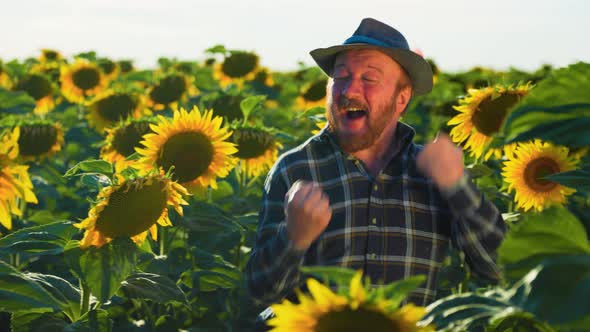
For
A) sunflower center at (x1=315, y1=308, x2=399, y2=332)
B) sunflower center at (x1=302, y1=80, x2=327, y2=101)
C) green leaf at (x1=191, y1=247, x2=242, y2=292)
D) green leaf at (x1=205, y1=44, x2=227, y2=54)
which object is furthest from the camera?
sunflower center at (x1=302, y1=80, x2=327, y2=101)

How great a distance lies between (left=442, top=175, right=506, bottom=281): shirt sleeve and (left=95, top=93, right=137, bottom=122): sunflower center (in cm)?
338

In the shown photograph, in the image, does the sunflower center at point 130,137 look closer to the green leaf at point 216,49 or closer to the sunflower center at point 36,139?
the sunflower center at point 36,139

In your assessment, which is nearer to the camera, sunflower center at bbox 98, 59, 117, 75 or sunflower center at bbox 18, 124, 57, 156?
sunflower center at bbox 18, 124, 57, 156

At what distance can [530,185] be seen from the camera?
3.66 meters

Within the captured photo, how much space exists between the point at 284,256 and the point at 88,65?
5.72 m

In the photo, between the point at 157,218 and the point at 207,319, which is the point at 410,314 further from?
the point at 207,319

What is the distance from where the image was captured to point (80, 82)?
24.5 feet

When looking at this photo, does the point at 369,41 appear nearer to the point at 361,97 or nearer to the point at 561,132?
the point at 361,97

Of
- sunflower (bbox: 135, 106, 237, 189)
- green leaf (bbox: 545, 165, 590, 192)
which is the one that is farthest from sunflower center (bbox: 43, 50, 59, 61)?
green leaf (bbox: 545, 165, 590, 192)

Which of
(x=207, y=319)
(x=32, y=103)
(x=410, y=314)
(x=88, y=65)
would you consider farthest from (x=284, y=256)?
(x=88, y=65)

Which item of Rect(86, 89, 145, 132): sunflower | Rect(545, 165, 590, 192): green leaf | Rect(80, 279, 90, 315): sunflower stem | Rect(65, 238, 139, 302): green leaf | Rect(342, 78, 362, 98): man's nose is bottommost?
Rect(80, 279, 90, 315): sunflower stem

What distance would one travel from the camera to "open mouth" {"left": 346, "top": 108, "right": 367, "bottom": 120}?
2758 mm

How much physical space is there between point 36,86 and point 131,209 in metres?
4.94

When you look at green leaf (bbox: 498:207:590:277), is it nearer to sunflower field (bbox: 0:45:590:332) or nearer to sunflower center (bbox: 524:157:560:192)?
sunflower field (bbox: 0:45:590:332)
